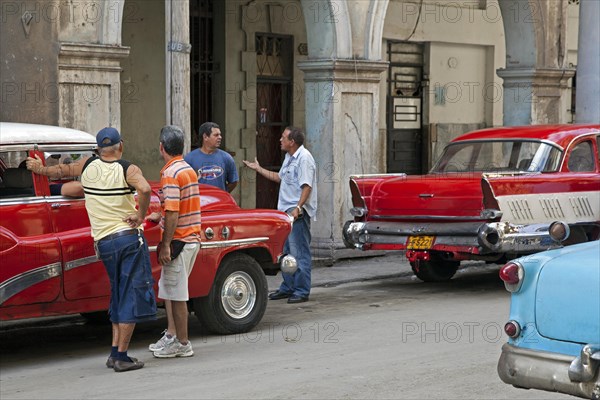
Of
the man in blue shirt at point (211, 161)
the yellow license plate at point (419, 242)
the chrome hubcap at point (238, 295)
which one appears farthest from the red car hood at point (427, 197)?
the chrome hubcap at point (238, 295)

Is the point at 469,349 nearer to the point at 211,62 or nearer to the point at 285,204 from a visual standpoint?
the point at 285,204

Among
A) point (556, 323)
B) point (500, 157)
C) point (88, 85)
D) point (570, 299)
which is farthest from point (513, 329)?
point (88, 85)

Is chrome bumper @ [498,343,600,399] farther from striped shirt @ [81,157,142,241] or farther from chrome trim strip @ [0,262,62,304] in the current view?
chrome trim strip @ [0,262,62,304]

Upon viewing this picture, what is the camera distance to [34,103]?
12609mm

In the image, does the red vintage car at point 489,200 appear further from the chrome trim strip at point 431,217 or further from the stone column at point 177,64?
the stone column at point 177,64

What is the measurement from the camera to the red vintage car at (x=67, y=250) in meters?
8.73

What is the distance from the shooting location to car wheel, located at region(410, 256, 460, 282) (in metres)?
13.6

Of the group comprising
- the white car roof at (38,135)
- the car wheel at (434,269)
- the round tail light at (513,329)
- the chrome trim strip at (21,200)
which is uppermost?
the white car roof at (38,135)

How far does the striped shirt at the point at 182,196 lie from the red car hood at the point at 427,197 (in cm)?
366

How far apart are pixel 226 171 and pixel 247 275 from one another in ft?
5.00

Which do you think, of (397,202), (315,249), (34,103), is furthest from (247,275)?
(315,249)

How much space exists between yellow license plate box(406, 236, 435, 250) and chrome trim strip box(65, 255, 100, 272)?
429cm

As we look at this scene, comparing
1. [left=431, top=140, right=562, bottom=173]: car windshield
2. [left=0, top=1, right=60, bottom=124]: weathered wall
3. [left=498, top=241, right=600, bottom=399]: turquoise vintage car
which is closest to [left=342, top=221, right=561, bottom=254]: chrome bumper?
[left=431, top=140, right=562, bottom=173]: car windshield

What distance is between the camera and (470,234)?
12.0 m
